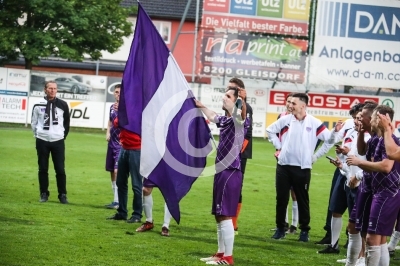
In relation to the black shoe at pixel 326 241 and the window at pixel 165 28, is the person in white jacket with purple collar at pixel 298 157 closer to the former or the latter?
the black shoe at pixel 326 241

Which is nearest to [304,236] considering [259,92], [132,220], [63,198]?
[132,220]

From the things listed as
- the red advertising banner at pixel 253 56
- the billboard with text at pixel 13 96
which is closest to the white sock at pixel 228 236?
the red advertising banner at pixel 253 56

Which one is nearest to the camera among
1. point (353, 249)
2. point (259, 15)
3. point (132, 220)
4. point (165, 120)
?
point (353, 249)

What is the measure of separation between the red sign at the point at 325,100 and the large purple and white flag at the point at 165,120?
2839 cm

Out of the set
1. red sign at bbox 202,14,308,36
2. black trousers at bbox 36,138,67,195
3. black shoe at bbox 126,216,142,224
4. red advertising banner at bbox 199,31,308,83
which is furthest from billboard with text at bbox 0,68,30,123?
black shoe at bbox 126,216,142,224

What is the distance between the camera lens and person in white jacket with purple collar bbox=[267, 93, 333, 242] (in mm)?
13570

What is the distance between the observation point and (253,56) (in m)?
39.6

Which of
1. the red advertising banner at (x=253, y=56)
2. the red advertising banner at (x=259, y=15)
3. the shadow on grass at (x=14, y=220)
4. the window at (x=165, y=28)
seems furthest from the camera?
the window at (x=165, y=28)

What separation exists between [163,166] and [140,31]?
1.83 meters

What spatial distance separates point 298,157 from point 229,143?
291 cm

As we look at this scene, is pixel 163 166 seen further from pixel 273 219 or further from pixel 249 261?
pixel 273 219

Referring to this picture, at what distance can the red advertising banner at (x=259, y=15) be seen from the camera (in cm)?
3872

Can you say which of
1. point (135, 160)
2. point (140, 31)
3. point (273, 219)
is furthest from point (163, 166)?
point (273, 219)

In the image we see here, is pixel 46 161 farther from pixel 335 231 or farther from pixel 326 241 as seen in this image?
pixel 335 231
